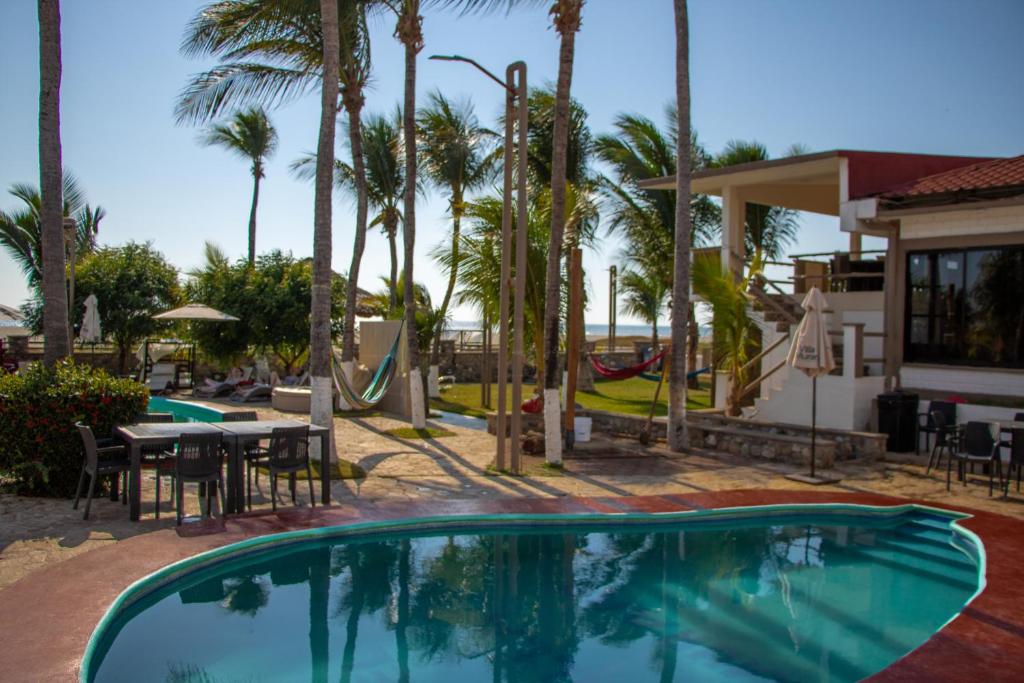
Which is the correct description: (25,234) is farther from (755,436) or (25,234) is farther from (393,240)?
(755,436)

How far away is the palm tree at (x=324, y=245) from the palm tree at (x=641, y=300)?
64.2 feet

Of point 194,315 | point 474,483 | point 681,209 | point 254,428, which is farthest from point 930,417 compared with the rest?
point 194,315

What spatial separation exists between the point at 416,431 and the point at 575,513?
5.97m

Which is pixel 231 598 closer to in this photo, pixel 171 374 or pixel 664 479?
pixel 664 479

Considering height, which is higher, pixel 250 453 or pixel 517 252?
pixel 517 252

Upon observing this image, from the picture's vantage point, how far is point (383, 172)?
72.6ft

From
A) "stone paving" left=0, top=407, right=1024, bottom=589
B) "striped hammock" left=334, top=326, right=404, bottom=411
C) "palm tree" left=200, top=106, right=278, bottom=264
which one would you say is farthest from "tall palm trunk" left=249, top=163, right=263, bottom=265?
"stone paving" left=0, top=407, right=1024, bottom=589

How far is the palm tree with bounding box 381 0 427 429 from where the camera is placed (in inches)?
544

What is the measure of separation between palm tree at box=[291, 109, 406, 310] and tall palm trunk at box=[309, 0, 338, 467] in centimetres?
1089

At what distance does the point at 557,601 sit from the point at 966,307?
9312 millimetres

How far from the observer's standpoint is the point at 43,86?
862 cm

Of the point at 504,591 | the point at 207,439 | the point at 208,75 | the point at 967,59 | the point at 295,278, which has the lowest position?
the point at 504,591

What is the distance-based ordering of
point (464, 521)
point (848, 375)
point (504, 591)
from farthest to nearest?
point (848, 375) → point (464, 521) → point (504, 591)

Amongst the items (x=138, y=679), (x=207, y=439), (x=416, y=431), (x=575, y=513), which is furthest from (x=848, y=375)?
(x=138, y=679)
